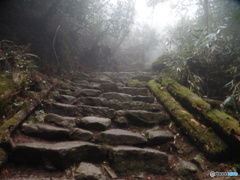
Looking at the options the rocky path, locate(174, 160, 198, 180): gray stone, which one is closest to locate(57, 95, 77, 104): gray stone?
the rocky path

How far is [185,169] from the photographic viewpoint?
7.27 feet

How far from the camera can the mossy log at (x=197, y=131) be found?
7.52 feet

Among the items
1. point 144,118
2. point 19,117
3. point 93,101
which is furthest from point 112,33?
point 19,117

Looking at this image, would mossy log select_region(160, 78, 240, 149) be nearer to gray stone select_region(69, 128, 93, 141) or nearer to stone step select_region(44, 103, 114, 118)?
stone step select_region(44, 103, 114, 118)

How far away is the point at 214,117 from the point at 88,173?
2195 mm

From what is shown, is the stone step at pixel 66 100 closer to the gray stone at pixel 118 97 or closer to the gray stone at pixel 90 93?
the gray stone at pixel 90 93

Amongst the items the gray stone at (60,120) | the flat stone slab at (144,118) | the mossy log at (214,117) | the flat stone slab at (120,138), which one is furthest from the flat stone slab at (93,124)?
the mossy log at (214,117)

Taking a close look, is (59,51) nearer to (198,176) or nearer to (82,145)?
(82,145)

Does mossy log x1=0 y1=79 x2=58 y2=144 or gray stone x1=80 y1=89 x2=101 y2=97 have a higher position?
gray stone x1=80 y1=89 x2=101 y2=97

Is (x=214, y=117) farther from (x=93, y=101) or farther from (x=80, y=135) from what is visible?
(x=93, y=101)

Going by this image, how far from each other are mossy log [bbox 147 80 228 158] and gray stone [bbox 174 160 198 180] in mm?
316

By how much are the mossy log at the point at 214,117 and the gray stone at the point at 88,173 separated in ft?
6.14

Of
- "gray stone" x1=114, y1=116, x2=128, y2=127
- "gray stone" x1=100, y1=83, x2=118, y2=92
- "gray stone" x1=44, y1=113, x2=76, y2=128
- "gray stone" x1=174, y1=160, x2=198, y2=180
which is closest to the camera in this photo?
"gray stone" x1=174, y1=160, x2=198, y2=180

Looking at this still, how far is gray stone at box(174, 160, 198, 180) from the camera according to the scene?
2.16 m
